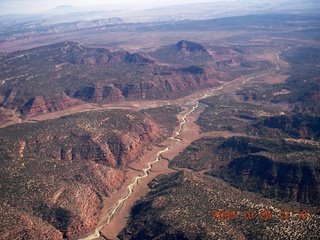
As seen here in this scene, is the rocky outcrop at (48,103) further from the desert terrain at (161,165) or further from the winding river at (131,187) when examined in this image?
the winding river at (131,187)

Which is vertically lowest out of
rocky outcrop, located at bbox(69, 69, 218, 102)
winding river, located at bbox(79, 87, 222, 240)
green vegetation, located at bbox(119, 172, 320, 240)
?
winding river, located at bbox(79, 87, 222, 240)

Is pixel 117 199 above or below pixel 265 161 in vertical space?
below

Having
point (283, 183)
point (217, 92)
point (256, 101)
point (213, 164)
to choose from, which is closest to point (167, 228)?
point (283, 183)

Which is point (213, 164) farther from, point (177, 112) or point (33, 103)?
point (33, 103)

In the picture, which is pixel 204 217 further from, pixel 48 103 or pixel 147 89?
pixel 147 89
